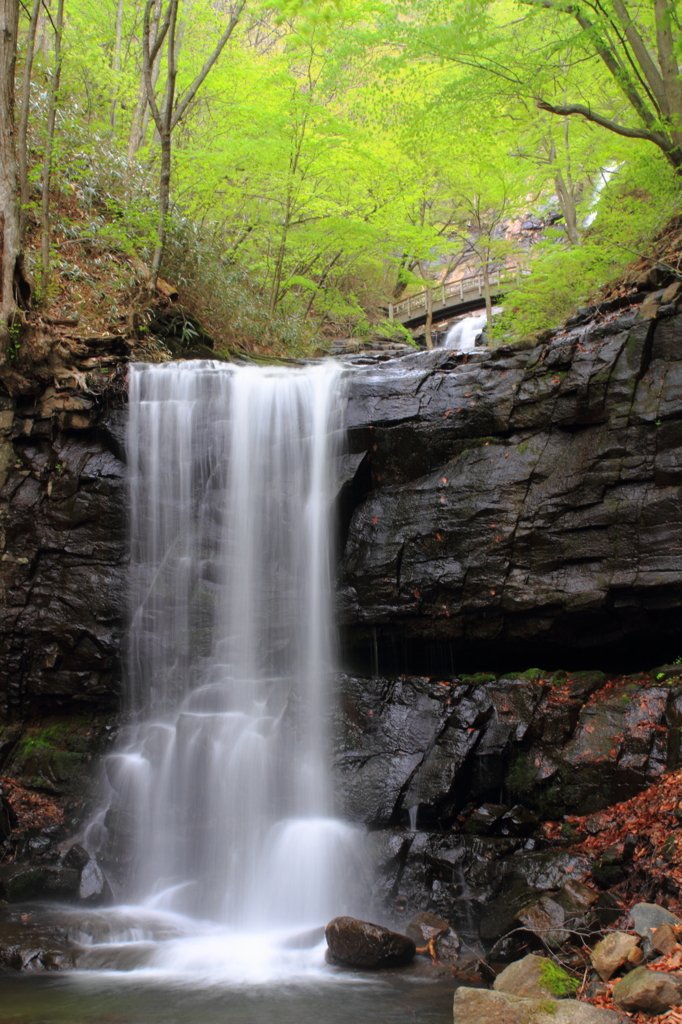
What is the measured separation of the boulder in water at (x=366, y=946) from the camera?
5.29m

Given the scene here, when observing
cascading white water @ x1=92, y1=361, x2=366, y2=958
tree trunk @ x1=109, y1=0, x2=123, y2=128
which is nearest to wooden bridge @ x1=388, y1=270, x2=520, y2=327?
tree trunk @ x1=109, y1=0, x2=123, y2=128

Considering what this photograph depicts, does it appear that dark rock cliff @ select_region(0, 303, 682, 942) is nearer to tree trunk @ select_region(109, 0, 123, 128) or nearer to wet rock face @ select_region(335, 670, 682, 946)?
wet rock face @ select_region(335, 670, 682, 946)

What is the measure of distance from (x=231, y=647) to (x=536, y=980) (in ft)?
16.8

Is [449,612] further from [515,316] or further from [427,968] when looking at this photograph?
[515,316]

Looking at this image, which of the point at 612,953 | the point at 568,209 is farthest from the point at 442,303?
the point at 612,953

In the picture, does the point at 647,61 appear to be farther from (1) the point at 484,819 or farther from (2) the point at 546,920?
(2) the point at 546,920

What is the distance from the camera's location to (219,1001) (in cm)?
489

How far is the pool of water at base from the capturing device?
4539mm

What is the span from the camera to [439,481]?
8.12 meters

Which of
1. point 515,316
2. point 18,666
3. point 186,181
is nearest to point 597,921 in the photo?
point 18,666

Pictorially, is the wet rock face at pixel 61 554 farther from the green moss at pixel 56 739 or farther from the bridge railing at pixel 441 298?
the bridge railing at pixel 441 298

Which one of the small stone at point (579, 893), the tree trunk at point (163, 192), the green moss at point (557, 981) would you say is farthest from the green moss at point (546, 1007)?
the tree trunk at point (163, 192)

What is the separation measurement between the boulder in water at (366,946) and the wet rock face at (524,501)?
10.3 feet

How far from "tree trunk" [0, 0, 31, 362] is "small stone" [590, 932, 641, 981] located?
941cm
